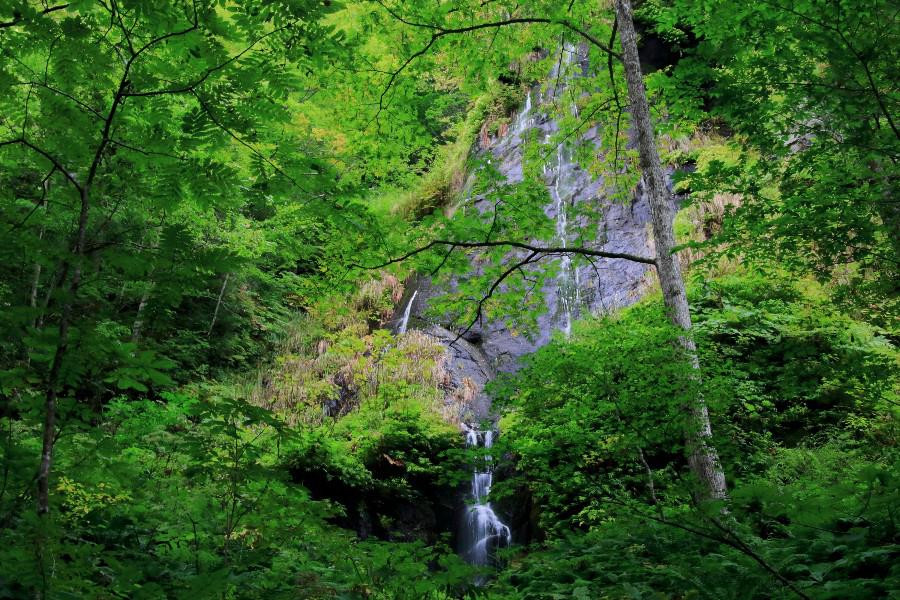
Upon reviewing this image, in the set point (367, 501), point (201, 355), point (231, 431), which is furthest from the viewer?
point (201, 355)

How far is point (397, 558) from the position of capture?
353 cm

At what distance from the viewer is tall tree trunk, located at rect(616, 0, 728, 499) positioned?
441 centimetres

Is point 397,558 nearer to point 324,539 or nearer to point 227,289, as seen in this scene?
point 324,539

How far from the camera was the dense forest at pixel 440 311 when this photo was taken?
6.85 feet

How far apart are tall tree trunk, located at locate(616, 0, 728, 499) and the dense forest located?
0.03 metres

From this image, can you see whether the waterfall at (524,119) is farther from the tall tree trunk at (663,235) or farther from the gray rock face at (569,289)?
the tall tree trunk at (663,235)

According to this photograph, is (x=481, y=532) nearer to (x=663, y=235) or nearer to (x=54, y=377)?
(x=663, y=235)

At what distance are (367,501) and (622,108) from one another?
22.1 ft

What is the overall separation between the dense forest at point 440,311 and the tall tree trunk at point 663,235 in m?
0.03

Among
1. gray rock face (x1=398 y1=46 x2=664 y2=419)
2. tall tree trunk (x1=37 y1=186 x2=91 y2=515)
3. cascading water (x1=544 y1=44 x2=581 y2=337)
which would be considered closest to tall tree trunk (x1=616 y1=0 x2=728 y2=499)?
tall tree trunk (x1=37 y1=186 x2=91 y2=515)

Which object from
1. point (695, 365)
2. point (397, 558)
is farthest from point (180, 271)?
point (695, 365)

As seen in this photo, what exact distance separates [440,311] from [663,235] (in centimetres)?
224

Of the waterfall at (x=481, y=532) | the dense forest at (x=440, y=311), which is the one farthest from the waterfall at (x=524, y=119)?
the waterfall at (x=481, y=532)

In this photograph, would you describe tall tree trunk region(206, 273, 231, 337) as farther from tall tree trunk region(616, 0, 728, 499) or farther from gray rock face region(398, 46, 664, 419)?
tall tree trunk region(616, 0, 728, 499)
